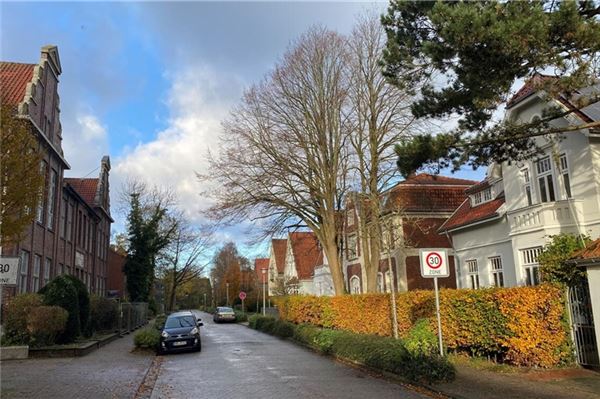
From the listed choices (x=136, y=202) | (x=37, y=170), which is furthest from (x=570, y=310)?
(x=136, y=202)

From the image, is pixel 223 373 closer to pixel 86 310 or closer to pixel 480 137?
pixel 480 137

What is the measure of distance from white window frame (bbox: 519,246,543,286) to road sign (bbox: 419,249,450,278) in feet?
26.2

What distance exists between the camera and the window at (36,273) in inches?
1021

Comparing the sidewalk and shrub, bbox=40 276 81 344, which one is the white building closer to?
the sidewalk

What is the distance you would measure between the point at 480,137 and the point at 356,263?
1109 inches

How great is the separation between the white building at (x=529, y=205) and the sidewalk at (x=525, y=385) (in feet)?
17.4

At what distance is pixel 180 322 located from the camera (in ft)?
73.4

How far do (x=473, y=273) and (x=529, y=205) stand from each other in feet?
19.4

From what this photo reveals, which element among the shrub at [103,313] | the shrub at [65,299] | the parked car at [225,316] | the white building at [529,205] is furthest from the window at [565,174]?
the parked car at [225,316]

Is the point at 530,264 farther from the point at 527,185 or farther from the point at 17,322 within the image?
the point at 17,322

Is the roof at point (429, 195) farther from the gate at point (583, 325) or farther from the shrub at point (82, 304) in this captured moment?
the gate at point (583, 325)

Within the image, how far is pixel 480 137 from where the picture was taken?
12.1 meters

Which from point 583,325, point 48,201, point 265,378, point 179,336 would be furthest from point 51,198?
point 583,325

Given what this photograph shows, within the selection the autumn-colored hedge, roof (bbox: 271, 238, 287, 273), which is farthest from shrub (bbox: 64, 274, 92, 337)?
roof (bbox: 271, 238, 287, 273)
